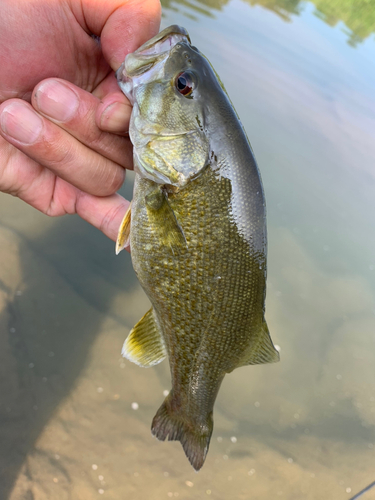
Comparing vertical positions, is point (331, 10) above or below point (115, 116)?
Answer: above

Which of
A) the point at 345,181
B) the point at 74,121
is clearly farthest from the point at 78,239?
the point at 345,181

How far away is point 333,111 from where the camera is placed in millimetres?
5859

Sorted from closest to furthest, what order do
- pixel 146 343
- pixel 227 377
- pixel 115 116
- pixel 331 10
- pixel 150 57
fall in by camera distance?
pixel 150 57 < pixel 115 116 < pixel 146 343 < pixel 227 377 < pixel 331 10

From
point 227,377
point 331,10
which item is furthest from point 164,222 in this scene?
point 331,10

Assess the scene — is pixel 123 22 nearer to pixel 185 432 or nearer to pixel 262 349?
pixel 262 349

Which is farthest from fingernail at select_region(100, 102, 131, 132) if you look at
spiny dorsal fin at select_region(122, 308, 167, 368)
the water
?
the water

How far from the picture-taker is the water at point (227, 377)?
8.13ft

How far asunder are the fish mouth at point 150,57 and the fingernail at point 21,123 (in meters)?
0.44

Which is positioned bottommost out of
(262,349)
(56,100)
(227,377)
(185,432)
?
(227,377)

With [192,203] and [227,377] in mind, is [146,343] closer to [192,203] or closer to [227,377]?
[192,203]

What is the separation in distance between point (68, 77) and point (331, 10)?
14.5 meters

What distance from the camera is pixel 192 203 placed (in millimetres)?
1330

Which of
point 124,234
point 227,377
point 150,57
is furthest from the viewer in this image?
point 227,377

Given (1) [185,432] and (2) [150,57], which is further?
(1) [185,432]
